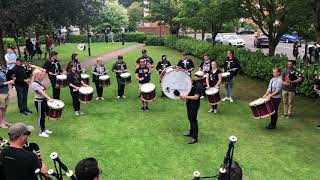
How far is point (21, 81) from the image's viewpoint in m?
14.0

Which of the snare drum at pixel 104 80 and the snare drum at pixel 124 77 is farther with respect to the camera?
the snare drum at pixel 124 77

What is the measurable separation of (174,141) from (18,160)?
6424 millimetres

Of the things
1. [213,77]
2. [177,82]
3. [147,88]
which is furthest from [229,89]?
[177,82]

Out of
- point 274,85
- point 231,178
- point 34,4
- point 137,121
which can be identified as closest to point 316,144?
point 274,85

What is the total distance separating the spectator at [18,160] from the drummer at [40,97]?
5.77m

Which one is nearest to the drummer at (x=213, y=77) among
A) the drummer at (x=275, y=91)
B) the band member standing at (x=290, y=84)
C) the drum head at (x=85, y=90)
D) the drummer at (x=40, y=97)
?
the band member standing at (x=290, y=84)

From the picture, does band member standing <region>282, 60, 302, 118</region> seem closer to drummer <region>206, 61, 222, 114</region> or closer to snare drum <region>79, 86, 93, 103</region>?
drummer <region>206, 61, 222, 114</region>

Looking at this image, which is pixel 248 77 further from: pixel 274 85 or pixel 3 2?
pixel 3 2

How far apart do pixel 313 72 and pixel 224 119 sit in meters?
4.95

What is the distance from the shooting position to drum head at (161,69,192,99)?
1112cm

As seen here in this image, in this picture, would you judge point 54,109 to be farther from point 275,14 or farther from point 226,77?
point 275,14

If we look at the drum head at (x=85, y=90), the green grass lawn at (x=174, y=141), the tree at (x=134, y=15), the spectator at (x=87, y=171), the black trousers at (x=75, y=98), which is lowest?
the green grass lawn at (x=174, y=141)

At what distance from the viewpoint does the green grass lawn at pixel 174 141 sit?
934 cm

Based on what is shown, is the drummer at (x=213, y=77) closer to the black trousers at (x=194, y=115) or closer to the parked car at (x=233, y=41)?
the black trousers at (x=194, y=115)
